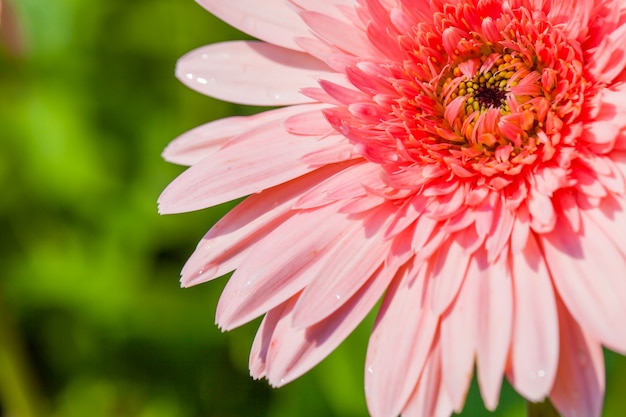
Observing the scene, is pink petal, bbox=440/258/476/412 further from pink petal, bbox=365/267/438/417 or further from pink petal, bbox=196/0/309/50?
pink petal, bbox=196/0/309/50

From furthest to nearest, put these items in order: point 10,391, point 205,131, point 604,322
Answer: point 10,391 → point 205,131 → point 604,322

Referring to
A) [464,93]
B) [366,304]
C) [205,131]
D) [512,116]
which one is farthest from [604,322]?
[205,131]

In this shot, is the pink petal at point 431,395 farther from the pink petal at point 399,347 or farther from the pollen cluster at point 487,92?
the pollen cluster at point 487,92

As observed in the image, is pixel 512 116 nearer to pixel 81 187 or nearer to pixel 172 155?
pixel 172 155

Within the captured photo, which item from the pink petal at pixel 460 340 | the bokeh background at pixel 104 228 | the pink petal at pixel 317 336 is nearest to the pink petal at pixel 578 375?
the pink petal at pixel 460 340

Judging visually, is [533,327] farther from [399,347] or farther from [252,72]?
[252,72]

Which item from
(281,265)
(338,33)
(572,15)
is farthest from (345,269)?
(572,15)
